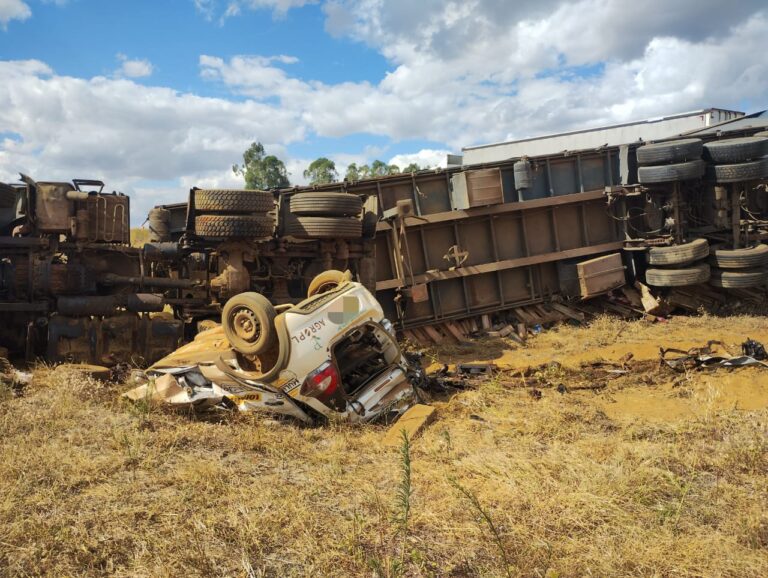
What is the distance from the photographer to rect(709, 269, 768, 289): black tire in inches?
409

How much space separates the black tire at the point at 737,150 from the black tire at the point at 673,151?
1.06ft

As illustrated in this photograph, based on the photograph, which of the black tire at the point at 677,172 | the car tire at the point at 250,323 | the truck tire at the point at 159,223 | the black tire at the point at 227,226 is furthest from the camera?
the black tire at the point at 677,172

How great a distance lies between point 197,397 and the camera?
5.28 meters

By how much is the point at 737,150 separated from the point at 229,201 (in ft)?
29.7

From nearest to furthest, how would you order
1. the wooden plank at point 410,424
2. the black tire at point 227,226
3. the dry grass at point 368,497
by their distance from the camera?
the dry grass at point 368,497, the wooden plank at point 410,424, the black tire at point 227,226

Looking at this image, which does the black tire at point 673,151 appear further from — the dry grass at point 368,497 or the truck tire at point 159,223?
the truck tire at point 159,223

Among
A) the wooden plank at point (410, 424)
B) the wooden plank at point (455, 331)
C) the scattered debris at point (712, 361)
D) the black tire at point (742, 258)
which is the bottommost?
the scattered debris at point (712, 361)

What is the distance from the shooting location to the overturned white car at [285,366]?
5086mm

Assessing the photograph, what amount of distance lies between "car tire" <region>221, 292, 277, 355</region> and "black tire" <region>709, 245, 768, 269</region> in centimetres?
904

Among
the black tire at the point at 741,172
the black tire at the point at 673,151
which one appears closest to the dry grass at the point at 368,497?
the black tire at the point at 673,151

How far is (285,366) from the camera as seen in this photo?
5023mm

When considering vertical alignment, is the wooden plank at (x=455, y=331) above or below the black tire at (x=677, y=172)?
below

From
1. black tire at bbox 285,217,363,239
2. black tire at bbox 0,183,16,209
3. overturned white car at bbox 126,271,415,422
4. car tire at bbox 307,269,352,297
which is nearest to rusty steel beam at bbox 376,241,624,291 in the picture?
black tire at bbox 285,217,363,239

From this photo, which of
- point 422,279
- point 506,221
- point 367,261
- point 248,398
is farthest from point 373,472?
point 506,221
